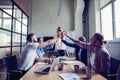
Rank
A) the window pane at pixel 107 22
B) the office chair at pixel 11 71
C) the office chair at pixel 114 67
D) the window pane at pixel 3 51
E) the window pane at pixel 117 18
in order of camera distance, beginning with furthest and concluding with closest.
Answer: the window pane at pixel 107 22
the window pane at pixel 117 18
the window pane at pixel 3 51
the office chair at pixel 11 71
the office chair at pixel 114 67

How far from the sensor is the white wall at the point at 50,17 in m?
7.75

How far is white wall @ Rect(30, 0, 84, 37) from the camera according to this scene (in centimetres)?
775

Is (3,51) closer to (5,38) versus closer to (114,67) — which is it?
(5,38)

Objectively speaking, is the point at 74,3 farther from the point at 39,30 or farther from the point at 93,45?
the point at 93,45

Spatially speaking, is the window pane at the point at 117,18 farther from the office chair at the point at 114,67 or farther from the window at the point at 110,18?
the office chair at the point at 114,67

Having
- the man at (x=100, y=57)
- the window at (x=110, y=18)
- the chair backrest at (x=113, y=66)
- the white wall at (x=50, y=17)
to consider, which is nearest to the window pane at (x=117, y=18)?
the window at (x=110, y=18)

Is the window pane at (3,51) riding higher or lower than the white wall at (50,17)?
lower

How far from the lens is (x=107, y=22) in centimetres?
574

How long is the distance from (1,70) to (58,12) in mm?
4775

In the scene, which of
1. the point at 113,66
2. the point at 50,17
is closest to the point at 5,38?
the point at 113,66

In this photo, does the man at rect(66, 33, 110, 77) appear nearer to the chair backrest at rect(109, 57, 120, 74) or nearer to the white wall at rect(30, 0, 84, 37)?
the chair backrest at rect(109, 57, 120, 74)

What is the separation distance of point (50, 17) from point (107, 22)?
3177 mm

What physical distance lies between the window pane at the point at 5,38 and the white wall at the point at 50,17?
3.63 meters

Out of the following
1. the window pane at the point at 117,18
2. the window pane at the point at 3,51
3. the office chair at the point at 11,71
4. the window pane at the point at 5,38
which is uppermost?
the window pane at the point at 117,18
